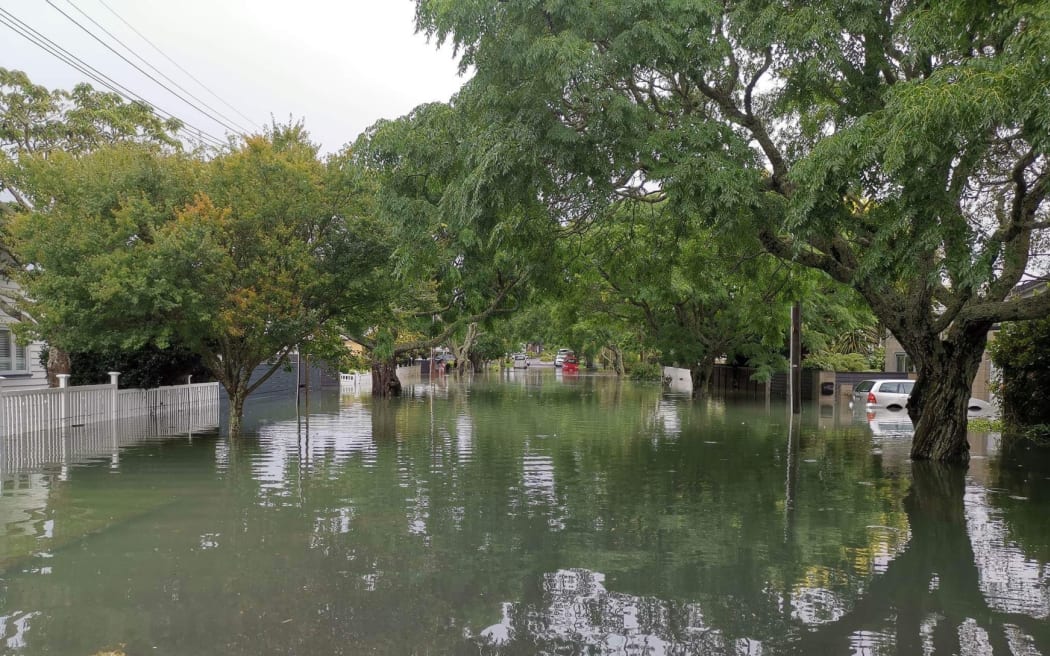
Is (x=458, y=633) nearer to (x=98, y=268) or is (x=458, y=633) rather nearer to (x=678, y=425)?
(x=98, y=268)

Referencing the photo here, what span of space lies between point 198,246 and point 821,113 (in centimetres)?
1125

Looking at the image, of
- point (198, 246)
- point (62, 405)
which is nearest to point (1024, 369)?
point (198, 246)

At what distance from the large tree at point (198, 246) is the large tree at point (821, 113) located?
19.5 feet

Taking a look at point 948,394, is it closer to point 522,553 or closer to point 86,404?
point 522,553

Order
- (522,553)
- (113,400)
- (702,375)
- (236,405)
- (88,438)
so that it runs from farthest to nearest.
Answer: (702,375)
(113,400)
(236,405)
(88,438)
(522,553)

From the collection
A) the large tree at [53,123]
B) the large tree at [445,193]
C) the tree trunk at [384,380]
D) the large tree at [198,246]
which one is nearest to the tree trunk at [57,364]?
the large tree at [53,123]

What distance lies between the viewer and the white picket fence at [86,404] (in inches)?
Result: 657

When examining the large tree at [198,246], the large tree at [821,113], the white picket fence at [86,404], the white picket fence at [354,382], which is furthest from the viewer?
the white picket fence at [354,382]

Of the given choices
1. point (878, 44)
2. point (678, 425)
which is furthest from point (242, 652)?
point (678, 425)

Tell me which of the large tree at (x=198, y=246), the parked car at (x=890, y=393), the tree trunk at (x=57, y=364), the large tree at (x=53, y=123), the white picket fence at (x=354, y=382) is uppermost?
the large tree at (x=53, y=123)

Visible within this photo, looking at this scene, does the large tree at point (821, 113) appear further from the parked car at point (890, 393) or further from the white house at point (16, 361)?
the white house at point (16, 361)

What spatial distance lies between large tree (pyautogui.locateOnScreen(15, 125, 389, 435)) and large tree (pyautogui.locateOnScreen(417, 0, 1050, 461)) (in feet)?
19.5

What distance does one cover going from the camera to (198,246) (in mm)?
15086

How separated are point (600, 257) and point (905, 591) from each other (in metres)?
13.7
